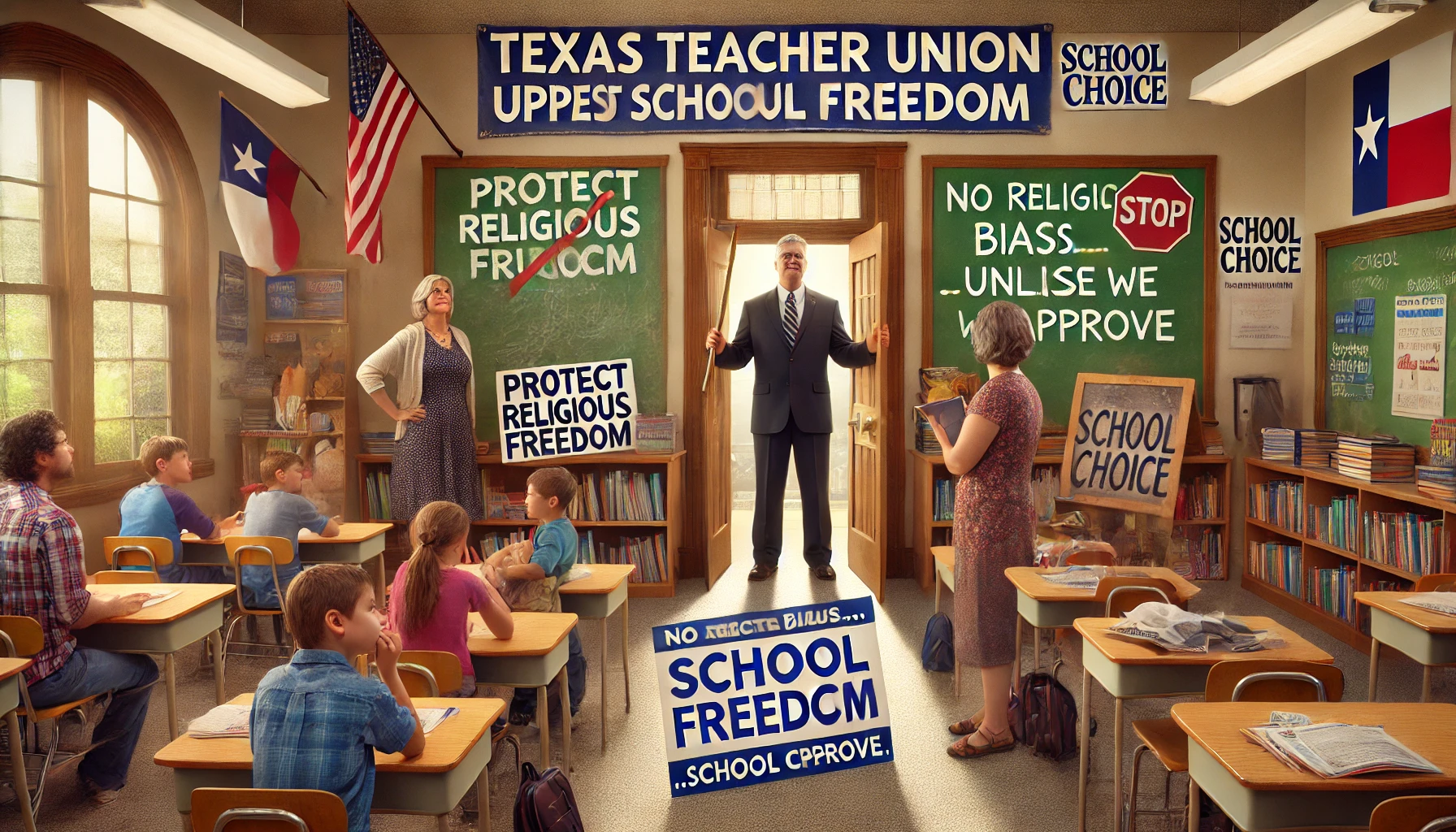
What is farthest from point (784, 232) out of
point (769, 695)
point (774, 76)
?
point (769, 695)

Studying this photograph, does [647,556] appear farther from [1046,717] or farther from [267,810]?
[267,810]

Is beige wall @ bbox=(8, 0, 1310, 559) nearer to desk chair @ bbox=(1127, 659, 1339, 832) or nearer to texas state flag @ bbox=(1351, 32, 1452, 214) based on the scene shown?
texas state flag @ bbox=(1351, 32, 1452, 214)

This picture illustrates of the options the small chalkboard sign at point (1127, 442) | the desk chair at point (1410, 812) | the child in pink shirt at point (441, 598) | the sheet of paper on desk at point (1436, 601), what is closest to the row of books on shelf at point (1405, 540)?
the small chalkboard sign at point (1127, 442)

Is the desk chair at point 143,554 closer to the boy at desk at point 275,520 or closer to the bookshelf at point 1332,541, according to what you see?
the boy at desk at point 275,520

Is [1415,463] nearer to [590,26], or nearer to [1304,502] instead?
[1304,502]

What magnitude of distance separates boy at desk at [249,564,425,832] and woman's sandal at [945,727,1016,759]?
2.21 metres

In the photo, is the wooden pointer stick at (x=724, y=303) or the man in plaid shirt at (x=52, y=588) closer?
the man in plaid shirt at (x=52, y=588)

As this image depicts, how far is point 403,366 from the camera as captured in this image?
5500mm

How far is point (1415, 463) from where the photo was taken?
→ 5102 millimetres

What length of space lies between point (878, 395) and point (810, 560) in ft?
3.99

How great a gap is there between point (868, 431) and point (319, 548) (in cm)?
323

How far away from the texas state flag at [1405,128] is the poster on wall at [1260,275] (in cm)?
60

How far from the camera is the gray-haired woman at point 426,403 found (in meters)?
5.43

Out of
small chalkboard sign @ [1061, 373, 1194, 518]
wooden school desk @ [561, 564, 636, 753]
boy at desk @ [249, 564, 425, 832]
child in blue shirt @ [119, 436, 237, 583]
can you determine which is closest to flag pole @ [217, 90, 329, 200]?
child in blue shirt @ [119, 436, 237, 583]
